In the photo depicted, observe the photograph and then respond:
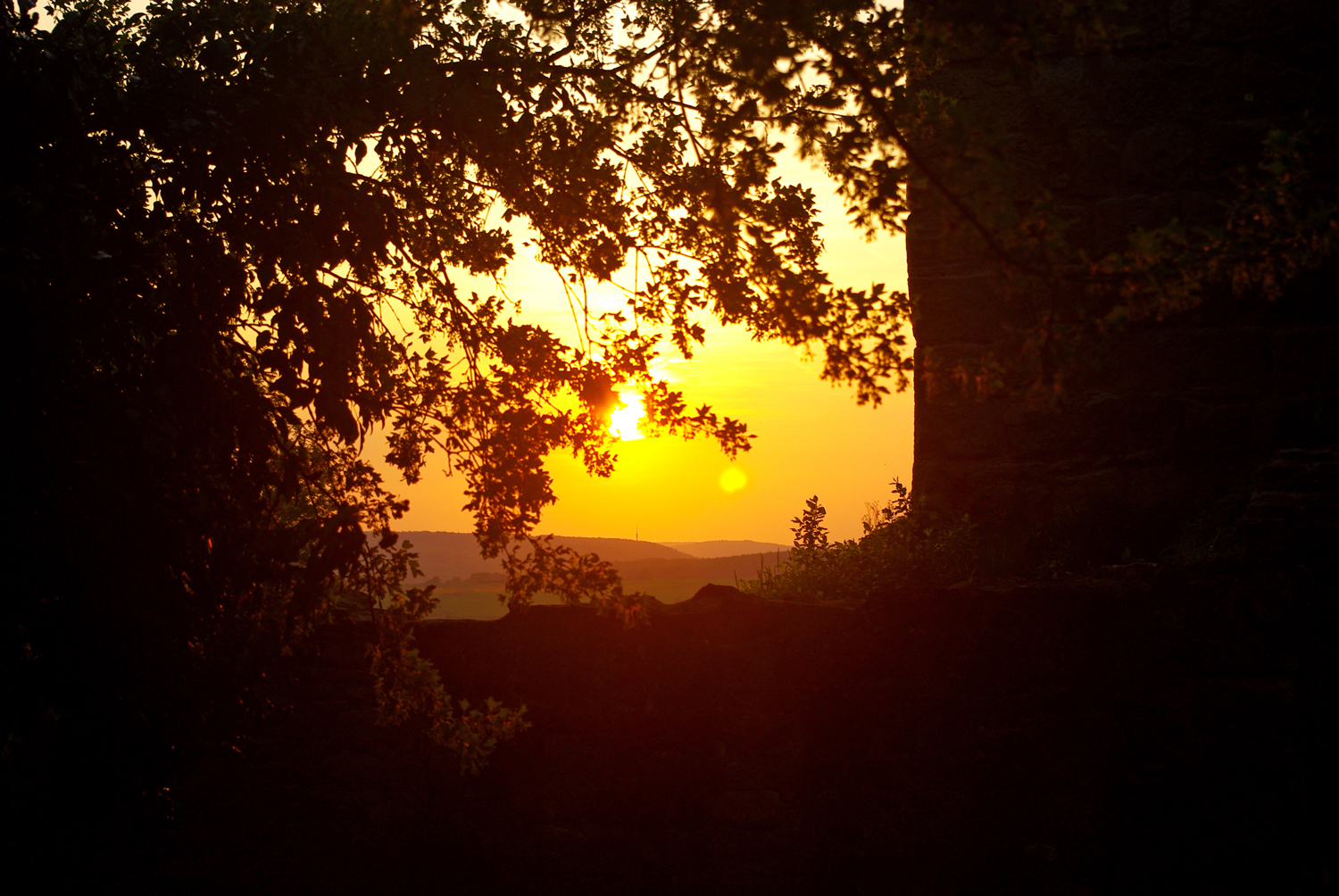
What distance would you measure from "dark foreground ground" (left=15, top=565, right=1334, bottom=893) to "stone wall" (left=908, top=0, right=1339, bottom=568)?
70.6 inches

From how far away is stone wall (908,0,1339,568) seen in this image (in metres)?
7.95

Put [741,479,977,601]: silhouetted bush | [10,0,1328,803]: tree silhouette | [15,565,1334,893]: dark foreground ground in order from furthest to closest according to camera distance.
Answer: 1. [741,479,977,601]: silhouetted bush
2. [15,565,1334,893]: dark foreground ground
3. [10,0,1328,803]: tree silhouette

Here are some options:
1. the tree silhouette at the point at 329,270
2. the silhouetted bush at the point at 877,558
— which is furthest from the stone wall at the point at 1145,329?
the tree silhouette at the point at 329,270

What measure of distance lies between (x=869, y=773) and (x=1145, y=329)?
4706 mm

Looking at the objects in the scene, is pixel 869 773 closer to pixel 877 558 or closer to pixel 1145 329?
pixel 877 558

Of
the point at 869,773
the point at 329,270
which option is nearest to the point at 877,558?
the point at 869,773

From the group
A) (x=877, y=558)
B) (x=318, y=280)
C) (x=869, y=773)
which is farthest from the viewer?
(x=877, y=558)

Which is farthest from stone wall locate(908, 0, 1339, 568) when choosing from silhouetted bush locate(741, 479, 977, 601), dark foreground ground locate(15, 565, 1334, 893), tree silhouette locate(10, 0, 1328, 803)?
tree silhouette locate(10, 0, 1328, 803)

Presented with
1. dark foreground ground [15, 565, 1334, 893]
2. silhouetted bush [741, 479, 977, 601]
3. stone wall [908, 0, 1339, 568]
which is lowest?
dark foreground ground [15, 565, 1334, 893]

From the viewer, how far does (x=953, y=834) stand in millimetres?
5957

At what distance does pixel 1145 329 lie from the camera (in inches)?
322

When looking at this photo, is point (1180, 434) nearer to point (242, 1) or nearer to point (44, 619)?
point (242, 1)

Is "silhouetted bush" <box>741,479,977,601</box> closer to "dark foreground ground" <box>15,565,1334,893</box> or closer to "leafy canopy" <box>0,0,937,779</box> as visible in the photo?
"dark foreground ground" <box>15,565,1334,893</box>

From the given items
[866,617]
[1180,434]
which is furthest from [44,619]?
[1180,434]
